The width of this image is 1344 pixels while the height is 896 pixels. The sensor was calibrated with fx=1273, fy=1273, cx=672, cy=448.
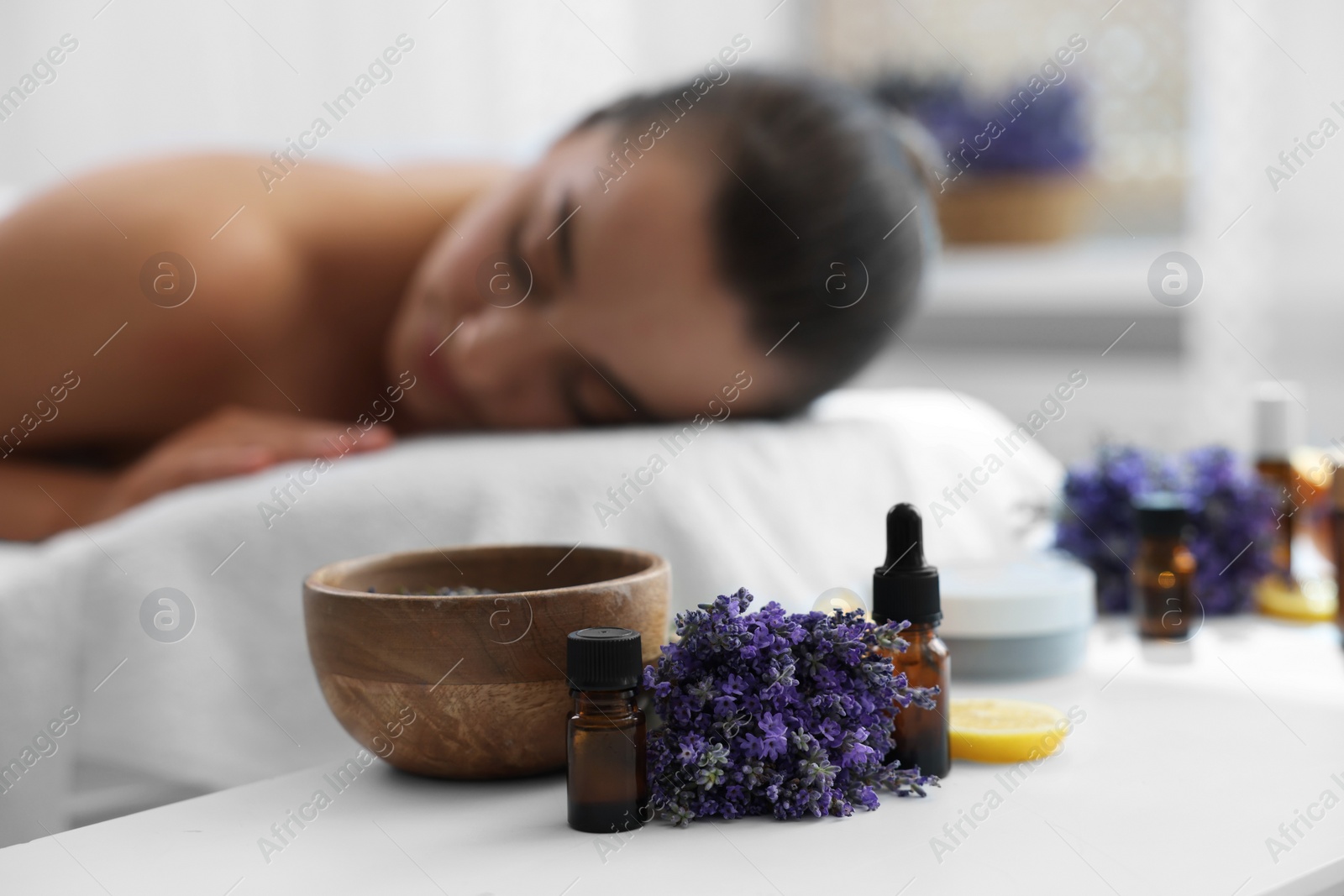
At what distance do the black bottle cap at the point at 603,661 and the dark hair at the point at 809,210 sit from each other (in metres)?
0.62

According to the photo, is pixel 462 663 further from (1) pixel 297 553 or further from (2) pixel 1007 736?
(1) pixel 297 553

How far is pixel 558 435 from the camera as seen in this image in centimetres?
113

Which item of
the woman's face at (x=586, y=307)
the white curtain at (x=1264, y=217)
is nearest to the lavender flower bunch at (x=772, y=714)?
the woman's face at (x=586, y=307)

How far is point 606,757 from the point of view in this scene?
22.4 inches

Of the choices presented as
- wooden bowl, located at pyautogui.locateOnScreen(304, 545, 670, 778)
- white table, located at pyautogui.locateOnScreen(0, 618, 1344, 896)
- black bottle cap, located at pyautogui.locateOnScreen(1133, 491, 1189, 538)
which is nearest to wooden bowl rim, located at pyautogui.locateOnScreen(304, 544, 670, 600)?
wooden bowl, located at pyautogui.locateOnScreen(304, 545, 670, 778)

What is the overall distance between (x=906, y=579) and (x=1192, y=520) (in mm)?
463

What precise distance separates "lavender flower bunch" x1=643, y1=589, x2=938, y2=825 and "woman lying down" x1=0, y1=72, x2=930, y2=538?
0.57 metres

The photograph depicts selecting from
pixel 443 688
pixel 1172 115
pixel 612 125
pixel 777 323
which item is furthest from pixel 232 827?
pixel 1172 115

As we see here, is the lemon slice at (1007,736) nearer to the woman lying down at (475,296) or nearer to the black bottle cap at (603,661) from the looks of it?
the black bottle cap at (603,661)

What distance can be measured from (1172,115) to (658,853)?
2.49 meters

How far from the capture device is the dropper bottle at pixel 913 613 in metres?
0.63

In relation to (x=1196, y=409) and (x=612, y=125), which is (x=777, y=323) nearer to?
(x=612, y=125)

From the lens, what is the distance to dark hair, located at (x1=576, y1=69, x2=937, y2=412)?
3.70ft

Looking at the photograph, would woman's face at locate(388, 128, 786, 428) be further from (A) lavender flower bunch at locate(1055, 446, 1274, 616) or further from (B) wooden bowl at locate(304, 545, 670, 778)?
(B) wooden bowl at locate(304, 545, 670, 778)
